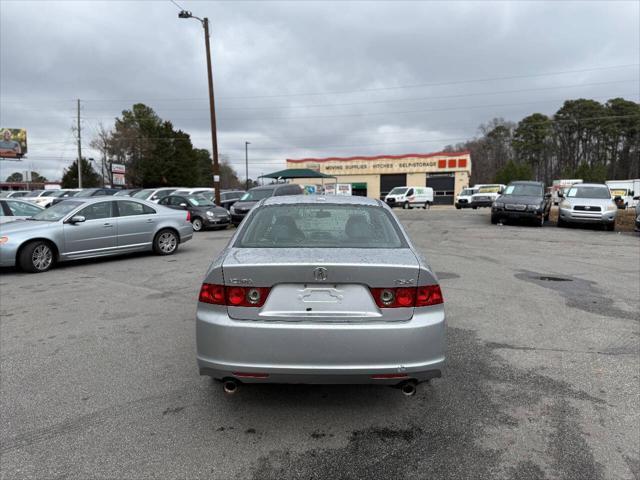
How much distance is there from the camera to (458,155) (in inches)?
2157

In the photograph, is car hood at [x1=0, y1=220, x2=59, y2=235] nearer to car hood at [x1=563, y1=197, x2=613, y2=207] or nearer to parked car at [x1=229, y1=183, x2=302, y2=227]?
parked car at [x1=229, y1=183, x2=302, y2=227]

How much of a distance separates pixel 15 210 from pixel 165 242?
403cm

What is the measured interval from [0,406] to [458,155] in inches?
2209

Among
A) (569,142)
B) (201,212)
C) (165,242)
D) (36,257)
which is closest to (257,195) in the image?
(201,212)

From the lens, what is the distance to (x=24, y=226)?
29.6 feet

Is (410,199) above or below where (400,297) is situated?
above

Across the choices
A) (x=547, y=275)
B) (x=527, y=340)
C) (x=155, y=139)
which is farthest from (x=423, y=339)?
(x=155, y=139)

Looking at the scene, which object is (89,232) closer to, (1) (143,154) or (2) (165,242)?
(2) (165,242)

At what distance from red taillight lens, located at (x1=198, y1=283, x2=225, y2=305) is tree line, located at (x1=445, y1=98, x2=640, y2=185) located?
248 ft

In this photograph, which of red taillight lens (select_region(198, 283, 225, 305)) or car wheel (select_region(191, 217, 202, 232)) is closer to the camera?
red taillight lens (select_region(198, 283, 225, 305))

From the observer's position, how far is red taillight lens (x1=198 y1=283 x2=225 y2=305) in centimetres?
296

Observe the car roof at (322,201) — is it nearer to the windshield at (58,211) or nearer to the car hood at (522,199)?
the windshield at (58,211)

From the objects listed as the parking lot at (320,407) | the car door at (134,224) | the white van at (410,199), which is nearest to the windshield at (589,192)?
the parking lot at (320,407)

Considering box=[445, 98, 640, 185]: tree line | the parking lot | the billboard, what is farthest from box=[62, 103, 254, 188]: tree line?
the parking lot
